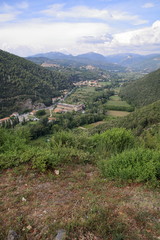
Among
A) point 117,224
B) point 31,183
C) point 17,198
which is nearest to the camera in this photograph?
point 117,224

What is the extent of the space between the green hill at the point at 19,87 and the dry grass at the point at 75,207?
1988 inches

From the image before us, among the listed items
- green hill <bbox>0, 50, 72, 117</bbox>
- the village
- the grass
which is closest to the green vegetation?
the village

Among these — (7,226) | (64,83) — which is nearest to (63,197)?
(7,226)

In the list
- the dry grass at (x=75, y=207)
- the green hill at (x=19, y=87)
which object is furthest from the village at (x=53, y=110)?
the dry grass at (x=75, y=207)

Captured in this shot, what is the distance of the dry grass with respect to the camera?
9.07 feet

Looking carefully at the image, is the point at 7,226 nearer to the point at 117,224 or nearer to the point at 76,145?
the point at 117,224

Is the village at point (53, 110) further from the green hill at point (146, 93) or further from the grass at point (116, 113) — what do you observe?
the green hill at point (146, 93)

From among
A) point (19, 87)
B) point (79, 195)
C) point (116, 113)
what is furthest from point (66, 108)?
point (79, 195)

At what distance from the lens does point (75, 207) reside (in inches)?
132

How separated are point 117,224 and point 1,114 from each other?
2099 inches

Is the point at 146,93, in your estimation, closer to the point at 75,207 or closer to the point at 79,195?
the point at 79,195

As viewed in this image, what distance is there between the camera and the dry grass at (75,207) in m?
2.76

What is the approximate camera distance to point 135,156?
4.82 meters

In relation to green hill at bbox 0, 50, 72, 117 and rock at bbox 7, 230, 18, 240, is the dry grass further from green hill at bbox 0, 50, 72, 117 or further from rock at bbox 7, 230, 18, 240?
green hill at bbox 0, 50, 72, 117
